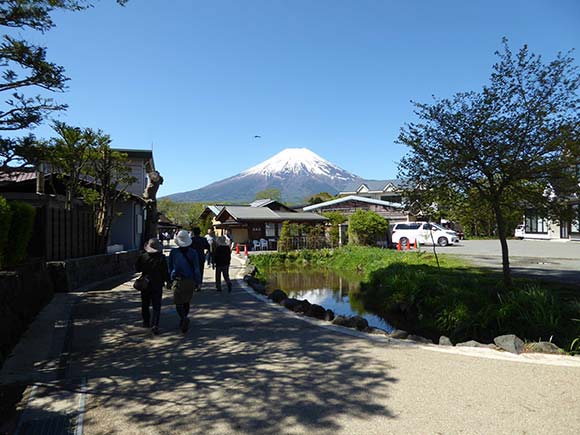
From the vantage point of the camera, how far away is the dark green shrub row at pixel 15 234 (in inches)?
236

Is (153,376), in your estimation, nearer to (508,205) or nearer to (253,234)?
(508,205)

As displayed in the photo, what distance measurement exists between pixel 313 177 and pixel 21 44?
193535 mm

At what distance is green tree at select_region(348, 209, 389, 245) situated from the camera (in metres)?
24.2

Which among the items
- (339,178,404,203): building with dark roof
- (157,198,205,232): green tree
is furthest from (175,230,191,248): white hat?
(157,198,205,232): green tree

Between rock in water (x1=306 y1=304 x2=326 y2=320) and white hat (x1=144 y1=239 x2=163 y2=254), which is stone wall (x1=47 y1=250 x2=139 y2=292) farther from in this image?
rock in water (x1=306 y1=304 x2=326 y2=320)

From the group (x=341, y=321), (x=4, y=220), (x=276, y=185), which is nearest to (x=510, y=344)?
(x=341, y=321)

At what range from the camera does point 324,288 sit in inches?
548

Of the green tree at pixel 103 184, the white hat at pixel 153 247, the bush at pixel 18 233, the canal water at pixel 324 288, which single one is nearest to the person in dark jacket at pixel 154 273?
the white hat at pixel 153 247

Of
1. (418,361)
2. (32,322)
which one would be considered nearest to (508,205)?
(418,361)

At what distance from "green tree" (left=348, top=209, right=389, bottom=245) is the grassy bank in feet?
38.1

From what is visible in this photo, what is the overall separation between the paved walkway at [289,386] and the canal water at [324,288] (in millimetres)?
3778

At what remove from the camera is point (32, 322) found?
6348mm

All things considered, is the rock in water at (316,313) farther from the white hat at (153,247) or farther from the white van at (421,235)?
the white van at (421,235)

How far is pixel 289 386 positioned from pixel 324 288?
10.3m
